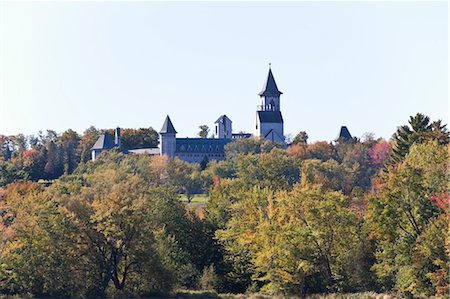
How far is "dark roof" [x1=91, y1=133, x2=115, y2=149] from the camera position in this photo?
12350 cm

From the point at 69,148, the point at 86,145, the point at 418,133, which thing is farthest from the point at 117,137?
the point at 418,133

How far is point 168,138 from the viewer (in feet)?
427

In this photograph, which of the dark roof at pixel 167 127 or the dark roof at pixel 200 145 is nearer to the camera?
the dark roof at pixel 167 127

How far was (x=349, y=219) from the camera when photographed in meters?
39.5

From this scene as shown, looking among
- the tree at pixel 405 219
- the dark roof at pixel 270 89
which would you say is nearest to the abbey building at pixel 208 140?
the dark roof at pixel 270 89

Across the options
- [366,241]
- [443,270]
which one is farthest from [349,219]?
[443,270]

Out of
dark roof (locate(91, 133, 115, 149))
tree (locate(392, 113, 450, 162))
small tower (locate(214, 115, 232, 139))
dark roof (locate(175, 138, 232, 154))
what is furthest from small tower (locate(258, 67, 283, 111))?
tree (locate(392, 113, 450, 162))

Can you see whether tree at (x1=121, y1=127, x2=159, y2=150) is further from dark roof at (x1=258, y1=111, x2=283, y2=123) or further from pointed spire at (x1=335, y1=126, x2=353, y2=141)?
pointed spire at (x1=335, y1=126, x2=353, y2=141)

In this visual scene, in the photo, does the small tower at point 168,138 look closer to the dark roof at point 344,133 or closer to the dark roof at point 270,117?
the dark roof at point 270,117

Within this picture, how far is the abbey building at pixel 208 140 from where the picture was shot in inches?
5089

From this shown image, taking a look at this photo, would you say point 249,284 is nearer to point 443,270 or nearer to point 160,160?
point 443,270

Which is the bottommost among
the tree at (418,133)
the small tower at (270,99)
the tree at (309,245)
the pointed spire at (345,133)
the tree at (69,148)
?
the tree at (309,245)

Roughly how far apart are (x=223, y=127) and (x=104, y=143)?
33.0 m

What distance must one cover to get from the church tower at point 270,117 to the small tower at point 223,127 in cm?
1442
